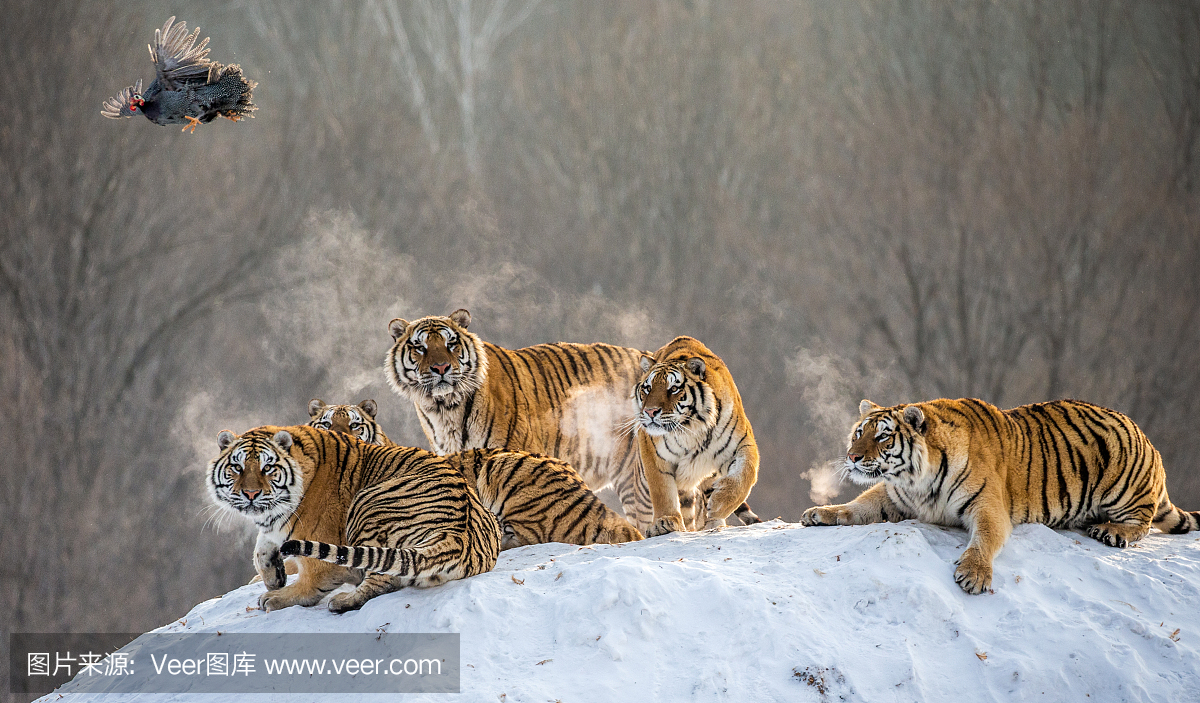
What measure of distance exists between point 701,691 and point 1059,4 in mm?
10630

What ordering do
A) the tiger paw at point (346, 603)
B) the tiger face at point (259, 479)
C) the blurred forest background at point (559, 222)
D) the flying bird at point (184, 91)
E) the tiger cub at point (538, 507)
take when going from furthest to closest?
the blurred forest background at point (559, 222) → the flying bird at point (184, 91) → the tiger cub at point (538, 507) → the tiger face at point (259, 479) → the tiger paw at point (346, 603)

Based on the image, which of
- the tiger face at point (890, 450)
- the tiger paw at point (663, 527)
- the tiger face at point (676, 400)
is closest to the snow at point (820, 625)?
the tiger face at point (890, 450)

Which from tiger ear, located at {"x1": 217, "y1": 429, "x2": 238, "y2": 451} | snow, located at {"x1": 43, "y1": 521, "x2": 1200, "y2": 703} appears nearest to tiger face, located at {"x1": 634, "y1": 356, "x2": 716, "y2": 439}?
snow, located at {"x1": 43, "y1": 521, "x2": 1200, "y2": 703}

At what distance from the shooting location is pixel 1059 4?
11289 mm

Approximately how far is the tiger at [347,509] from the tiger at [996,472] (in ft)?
5.00

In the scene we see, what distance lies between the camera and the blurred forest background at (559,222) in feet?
33.9

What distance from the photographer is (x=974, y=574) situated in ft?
12.0

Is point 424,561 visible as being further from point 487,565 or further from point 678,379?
point 678,379

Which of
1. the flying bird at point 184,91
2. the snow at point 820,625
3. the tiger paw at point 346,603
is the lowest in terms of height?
the snow at point 820,625

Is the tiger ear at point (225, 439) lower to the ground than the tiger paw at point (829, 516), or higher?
higher

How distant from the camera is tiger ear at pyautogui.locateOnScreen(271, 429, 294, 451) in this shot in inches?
151

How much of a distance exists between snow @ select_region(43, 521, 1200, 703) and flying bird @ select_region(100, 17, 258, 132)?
3.79 metres

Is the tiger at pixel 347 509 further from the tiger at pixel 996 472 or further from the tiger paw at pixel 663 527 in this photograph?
the tiger at pixel 996 472

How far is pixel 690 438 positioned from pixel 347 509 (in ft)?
5.33
